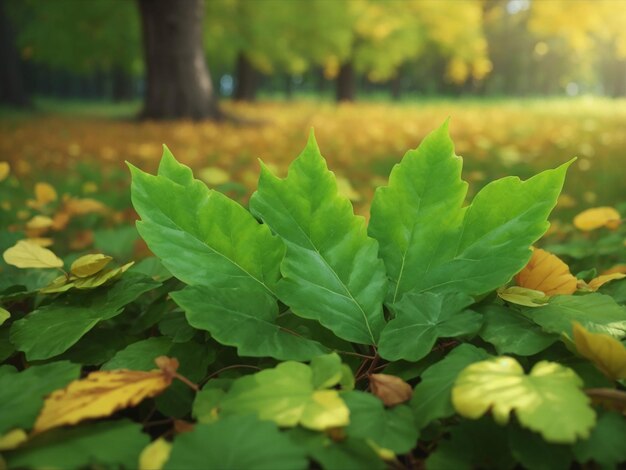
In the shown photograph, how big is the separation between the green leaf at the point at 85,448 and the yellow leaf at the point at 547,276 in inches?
25.8

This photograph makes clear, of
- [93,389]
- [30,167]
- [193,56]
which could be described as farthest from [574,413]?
[193,56]

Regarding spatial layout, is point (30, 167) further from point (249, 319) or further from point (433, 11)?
point (433, 11)

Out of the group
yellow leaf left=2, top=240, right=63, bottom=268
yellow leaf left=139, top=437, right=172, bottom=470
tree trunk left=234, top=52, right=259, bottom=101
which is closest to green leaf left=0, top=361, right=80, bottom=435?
yellow leaf left=139, top=437, right=172, bottom=470

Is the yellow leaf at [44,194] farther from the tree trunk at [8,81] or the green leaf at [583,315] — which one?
the tree trunk at [8,81]

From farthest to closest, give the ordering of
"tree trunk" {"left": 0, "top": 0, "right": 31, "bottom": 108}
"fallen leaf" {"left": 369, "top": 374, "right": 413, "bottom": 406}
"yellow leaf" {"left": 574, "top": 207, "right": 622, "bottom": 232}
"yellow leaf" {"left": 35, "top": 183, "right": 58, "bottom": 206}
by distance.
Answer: "tree trunk" {"left": 0, "top": 0, "right": 31, "bottom": 108}, "yellow leaf" {"left": 35, "top": 183, "right": 58, "bottom": 206}, "yellow leaf" {"left": 574, "top": 207, "right": 622, "bottom": 232}, "fallen leaf" {"left": 369, "top": 374, "right": 413, "bottom": 406}

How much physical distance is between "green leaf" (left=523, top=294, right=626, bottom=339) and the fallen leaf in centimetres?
20

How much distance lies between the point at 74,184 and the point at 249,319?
4.31 meters

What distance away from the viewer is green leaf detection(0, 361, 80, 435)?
2.19ft

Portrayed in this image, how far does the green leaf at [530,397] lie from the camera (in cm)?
58

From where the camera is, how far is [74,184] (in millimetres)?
4680

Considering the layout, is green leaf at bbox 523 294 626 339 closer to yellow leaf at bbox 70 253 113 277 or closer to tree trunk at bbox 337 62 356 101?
yellow leaf at bbox 70 253 113 277

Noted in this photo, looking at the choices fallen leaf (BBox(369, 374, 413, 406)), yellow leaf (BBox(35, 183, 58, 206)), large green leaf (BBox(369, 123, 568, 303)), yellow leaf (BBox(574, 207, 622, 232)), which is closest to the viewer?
fallen leaf (BBox(369, 374, 413, 406))

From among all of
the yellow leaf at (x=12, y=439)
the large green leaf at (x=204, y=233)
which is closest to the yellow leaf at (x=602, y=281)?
the large green leaf at (x=204, y=233)

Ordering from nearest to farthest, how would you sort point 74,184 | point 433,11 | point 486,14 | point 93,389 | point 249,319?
1. point 93,389
2. point 249,319
3. point 74,184
4. point 433,11
5. point 486,14
